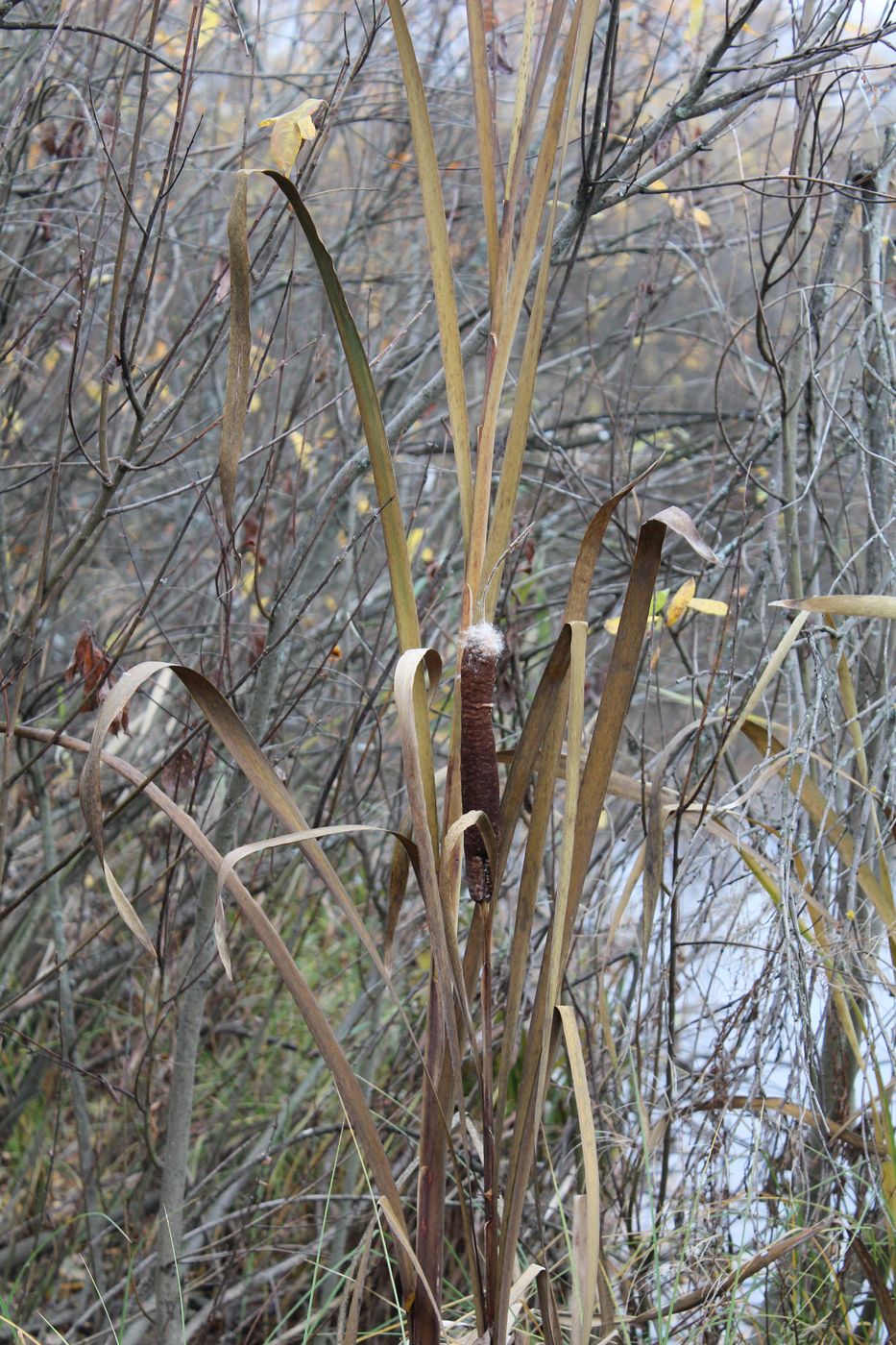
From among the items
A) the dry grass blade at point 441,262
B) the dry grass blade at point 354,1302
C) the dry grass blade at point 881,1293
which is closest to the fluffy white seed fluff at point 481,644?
the dry grass blade at point 441,262

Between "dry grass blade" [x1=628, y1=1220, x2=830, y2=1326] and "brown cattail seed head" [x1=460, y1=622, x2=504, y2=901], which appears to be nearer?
"brown cattail seed head" [x1=460, y1=622, x2=504, y2=901]

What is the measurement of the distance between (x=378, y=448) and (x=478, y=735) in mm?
312

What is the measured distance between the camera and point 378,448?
1140mm

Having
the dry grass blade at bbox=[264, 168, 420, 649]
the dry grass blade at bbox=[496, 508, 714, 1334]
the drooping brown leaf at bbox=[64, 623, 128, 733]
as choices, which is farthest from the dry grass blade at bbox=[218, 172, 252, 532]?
the drooping brown leaf at bbox=[64, 623, 128, 733]

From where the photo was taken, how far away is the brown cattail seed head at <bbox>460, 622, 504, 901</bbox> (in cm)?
111

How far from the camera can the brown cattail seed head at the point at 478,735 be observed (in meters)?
1.11

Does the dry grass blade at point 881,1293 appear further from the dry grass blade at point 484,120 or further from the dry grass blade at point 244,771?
the dry grass blade at point 484,120

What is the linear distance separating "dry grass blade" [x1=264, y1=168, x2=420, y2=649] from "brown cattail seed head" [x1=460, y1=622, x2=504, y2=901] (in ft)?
0.26

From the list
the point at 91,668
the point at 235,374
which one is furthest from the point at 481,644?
the point at 91,668

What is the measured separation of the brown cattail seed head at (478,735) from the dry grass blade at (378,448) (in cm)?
8

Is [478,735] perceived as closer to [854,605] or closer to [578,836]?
[578,836]

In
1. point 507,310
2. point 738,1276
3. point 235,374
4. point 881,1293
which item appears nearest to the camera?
point 235,374

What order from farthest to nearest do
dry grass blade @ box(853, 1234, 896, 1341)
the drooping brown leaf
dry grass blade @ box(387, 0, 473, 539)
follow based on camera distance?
the drooping brown leaf
dry grass blade @ box(853, 1234, 896, 1341)
dry grass blade @ box(387, 0, 473, 539)

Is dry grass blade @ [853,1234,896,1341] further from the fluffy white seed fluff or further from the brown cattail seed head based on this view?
the fluffy white seed fluff
